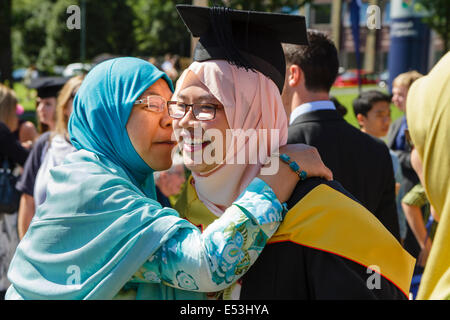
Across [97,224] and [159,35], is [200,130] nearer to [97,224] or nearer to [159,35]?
[97,224]

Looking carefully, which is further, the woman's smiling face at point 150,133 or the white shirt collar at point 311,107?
the white shirt collar at point 311,107

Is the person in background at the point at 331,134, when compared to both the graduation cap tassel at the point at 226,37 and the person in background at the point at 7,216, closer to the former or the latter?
the graduation cap tassel at the point at 226,37

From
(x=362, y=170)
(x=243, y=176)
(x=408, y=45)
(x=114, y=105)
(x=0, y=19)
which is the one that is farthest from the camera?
(x=0, y=19)

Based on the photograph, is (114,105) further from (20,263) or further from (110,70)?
(20,263)

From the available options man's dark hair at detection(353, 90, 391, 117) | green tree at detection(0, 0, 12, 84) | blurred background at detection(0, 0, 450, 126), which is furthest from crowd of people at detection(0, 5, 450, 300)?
green tree at detection(0, 0, 12, 84)

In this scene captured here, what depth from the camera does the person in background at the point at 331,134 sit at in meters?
3.04

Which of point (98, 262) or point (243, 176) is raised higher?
point (243, 176)

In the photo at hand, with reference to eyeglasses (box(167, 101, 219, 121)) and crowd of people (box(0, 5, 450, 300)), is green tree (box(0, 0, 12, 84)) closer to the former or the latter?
crowd of people (box(0, 5, 450, 300))

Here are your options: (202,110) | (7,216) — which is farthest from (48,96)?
(202,110)

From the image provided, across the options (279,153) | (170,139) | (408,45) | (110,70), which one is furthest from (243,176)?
(408,45)

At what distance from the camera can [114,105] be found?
2.10 meters

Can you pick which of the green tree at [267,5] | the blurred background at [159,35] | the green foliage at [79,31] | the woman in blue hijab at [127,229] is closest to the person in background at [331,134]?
the blurred background at [159,35]

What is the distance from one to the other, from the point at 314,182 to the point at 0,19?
847 inches
